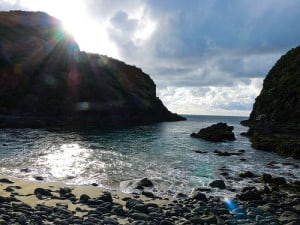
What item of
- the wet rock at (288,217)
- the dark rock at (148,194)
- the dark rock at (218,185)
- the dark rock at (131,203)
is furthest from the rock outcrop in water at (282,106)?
the dark rock at (131,203)

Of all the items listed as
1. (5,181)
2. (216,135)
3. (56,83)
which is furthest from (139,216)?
(56,83)

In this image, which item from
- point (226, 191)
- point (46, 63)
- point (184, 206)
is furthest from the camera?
point (46, 63)

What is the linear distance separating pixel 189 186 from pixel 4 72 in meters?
108

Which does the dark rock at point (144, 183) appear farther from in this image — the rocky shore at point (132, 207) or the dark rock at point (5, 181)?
the dark rock at point (5, 181)

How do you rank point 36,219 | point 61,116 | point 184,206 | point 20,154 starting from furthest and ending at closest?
1. point 61,116
2. point 20,154
3. point 184,206
4. point 36,219

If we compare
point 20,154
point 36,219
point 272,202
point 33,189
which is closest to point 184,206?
point 272,202

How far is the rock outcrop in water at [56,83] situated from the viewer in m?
110

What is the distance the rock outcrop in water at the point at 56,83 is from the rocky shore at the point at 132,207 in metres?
70.9

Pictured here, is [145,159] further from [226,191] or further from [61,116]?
[61,116]

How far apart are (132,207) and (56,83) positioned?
11504 centimetres

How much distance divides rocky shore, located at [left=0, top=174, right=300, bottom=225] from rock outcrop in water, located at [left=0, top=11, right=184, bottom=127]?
70903 millimetres

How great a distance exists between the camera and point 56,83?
410ft

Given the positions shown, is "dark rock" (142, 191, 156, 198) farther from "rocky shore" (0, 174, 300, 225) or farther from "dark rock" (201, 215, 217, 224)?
"dark rock" (201, 215, 217, 224)

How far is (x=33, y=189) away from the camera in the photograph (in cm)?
2044
